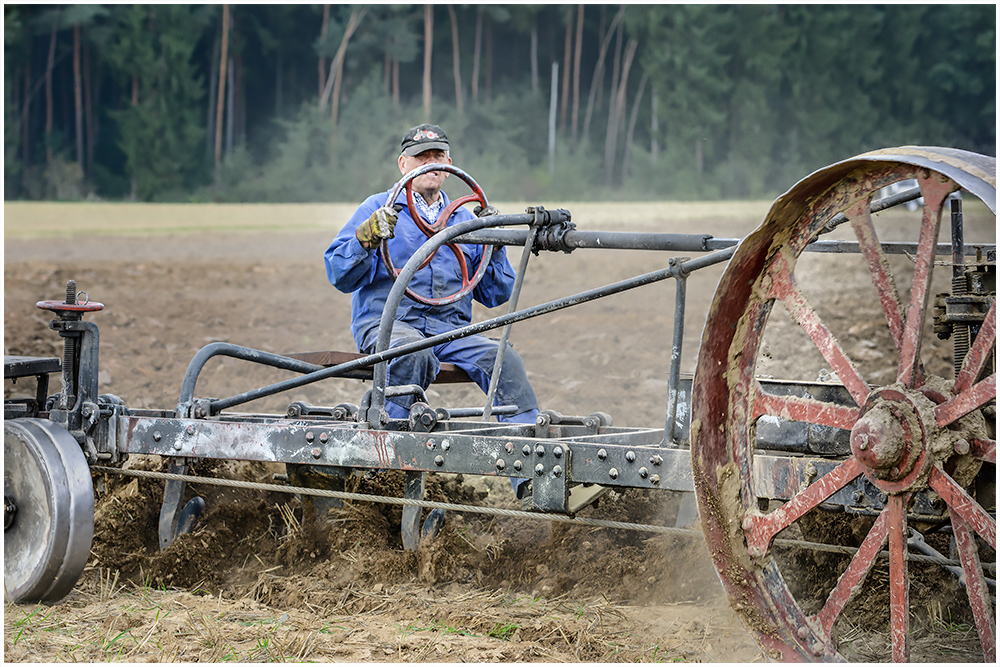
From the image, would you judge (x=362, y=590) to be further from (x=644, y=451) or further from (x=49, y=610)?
(x=644, y=451)

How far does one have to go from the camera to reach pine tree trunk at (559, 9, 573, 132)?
1909cm

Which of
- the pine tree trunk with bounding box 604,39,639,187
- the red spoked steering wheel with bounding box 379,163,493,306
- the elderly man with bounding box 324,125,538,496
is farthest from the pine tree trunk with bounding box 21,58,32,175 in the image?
the red spoked steering wheel with bounding box 379,163,493,306

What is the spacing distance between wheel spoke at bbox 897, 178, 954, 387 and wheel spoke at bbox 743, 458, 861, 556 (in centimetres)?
24

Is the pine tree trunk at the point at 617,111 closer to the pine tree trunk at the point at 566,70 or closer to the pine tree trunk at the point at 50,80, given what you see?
the pine tree trunk at the point at 566,70

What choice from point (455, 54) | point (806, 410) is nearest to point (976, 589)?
point (806, 410)

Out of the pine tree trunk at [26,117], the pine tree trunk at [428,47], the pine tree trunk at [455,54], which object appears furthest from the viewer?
the pine tree trunk at [455,54]

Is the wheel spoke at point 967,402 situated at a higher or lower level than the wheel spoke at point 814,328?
lower

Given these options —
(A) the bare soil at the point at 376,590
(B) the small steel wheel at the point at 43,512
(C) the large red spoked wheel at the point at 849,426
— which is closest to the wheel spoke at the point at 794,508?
(C) the large red spoked wheel at the point at 849,426

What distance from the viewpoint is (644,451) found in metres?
2.83

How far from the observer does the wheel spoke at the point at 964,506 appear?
2121 mm

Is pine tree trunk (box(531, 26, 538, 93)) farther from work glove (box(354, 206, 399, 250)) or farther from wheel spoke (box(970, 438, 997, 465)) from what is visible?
wheel spoke (box(970, 438, 997, 465))

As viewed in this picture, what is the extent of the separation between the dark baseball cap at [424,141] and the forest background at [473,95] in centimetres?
1217

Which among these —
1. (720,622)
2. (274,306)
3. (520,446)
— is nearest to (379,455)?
(520,446)

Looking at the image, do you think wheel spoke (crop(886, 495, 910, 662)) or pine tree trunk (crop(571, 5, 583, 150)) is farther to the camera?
pine tree trunk (crop(571, 5, 583, 150))
